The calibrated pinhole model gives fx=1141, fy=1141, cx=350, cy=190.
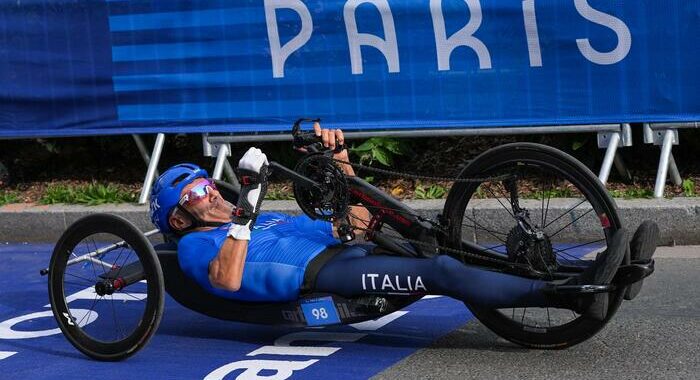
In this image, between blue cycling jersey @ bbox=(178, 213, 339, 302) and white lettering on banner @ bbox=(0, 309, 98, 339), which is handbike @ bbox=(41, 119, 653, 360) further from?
white lettering on banner @ bbox=(0, 309, 98, 339)

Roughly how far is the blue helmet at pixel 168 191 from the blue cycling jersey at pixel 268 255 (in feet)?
0.50

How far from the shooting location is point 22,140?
386 inches

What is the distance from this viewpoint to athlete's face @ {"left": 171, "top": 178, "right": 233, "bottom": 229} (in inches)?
201

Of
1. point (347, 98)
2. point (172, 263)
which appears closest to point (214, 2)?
point (347, 98)

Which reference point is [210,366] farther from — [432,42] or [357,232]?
[432,42]

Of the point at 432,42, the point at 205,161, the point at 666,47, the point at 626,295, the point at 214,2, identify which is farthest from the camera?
the point at 205,161

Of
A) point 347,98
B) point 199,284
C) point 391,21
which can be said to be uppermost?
point 391,21

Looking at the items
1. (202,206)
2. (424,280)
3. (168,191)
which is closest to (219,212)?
(202,206)

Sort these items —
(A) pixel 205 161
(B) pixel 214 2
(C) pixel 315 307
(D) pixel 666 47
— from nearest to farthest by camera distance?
(C) pixel 315 307, (D) pixel 666 47, (B) pixel 214 2, (A) pixel 205 161

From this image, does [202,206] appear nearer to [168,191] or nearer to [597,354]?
[168,191]

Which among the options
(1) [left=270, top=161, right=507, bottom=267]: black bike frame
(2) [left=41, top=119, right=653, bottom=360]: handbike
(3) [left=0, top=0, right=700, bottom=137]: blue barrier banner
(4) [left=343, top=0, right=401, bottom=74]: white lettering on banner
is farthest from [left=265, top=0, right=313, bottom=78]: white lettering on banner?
(1) [left=270, top=161, right=507, bottom=267]: black bike frame

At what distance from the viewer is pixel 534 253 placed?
4598mm

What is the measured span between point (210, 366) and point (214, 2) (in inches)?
150

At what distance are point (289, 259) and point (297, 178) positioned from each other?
1.16 ft
